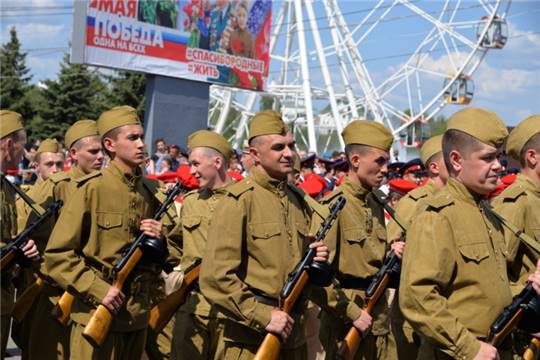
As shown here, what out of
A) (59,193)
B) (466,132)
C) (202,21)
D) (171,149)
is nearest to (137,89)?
(202,21)

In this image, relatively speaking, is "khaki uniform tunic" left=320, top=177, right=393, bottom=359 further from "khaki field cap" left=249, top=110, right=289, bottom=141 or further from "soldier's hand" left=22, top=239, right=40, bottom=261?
"soldier's hand" left=22, top=239, right=40, bottom=261

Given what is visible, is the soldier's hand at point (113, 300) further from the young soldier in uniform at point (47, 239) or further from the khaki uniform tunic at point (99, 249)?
the young soldier in uniform at point (47, 239)

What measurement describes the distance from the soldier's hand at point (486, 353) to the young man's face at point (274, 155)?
150cm

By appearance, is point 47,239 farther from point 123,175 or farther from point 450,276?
point 450,276

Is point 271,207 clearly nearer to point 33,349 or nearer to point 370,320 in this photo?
point 370,320

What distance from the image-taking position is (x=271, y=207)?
4242 mm

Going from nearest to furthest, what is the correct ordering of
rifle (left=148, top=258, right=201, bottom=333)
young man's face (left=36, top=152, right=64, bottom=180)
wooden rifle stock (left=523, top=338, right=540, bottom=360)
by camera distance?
wooden rifle stock (left=523, top=338, right=540, bottom=360) → rifle (left=148, top=258, right=201, bottom=333) → young man's face (left=36, top=152, right=64, bottom=180)

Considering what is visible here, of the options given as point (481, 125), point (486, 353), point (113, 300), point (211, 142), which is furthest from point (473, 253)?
Answer: point (211, 142)

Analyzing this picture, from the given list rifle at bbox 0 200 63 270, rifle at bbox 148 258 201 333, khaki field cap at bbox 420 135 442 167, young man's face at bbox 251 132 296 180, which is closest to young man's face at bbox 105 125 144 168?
rifle at bbox 0 200 63 270

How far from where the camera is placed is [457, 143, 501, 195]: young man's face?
3.55 m

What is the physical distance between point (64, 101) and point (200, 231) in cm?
3589

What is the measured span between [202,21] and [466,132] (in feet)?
74.9

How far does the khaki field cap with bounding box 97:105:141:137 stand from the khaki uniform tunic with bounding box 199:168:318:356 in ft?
3.13

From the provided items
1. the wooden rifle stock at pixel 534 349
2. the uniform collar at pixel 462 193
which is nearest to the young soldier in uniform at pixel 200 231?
the uniform collar at pixel 462 193
